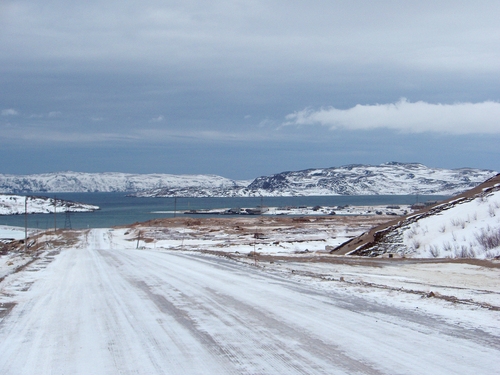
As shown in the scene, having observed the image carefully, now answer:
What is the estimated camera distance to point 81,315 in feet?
34.9

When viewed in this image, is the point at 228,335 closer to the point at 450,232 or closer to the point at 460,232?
the point at 460,232

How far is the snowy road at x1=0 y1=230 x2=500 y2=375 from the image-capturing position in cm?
710

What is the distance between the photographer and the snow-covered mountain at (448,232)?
2686 cm

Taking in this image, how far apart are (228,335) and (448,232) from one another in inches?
953

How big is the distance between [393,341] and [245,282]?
26.2 ft

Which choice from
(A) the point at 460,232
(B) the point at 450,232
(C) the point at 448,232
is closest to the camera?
(A) the point at 460,232

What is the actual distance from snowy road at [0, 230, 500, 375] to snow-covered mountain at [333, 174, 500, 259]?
15.8 m

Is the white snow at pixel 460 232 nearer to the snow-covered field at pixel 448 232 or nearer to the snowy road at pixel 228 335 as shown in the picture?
the snow-covered field at pixel 448 232

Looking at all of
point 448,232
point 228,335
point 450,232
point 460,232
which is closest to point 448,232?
point 448,232

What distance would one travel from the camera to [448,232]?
29.9m

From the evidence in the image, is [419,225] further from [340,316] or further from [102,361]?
[102,361]

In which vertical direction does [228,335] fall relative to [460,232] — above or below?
below

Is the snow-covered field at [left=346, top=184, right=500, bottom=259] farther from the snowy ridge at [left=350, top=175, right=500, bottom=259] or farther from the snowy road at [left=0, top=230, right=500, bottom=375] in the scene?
the snowy road at [left=0, top=230, right=500, bottom=375]

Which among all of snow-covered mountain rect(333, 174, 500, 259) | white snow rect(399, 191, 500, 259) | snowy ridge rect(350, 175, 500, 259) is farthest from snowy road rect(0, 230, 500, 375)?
snowy ridge rect(350, 175, 500, 259)
